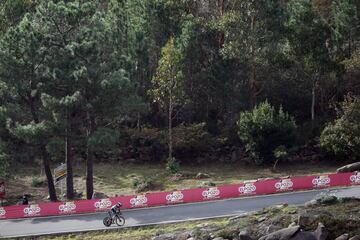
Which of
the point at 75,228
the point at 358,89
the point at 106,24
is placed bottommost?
the point at 75,228

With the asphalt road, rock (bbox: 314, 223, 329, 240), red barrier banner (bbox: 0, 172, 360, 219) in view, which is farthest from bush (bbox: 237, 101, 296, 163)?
rock (bbox: 314, 223, 329, 240)

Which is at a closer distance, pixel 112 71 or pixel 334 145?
pixel 112 71

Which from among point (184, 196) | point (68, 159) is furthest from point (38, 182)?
point (184, 196)

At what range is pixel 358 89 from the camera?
2191 inches

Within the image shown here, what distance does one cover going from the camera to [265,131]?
168ft

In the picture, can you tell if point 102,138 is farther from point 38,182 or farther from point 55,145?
point 38,182

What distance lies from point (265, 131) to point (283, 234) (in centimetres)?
2203

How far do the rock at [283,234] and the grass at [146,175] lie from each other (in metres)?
16.3

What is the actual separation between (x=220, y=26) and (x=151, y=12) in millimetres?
6831

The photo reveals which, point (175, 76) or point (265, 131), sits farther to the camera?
point (265, 131)

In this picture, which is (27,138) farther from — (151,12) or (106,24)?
(151,12)

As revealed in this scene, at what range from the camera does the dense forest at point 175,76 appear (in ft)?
136

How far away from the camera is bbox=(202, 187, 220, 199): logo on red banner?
39.6m

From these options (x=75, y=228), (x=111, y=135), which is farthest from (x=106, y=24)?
(x=75, y=228)
